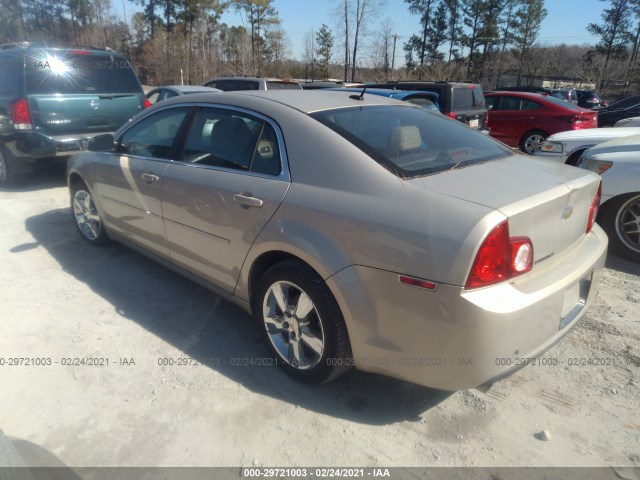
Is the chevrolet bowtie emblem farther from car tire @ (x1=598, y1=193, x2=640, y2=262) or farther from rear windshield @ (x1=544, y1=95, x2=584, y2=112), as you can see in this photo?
rear windshield @ (x1=544, y1=95, x2=584, y2=112)

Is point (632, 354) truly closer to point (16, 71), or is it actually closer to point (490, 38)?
point (16, 71)

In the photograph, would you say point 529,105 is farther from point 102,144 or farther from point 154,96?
point 102,144

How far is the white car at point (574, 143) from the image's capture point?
18.8 ft

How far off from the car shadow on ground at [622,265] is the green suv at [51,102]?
253 inches

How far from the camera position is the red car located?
10962mm

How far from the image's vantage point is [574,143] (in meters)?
5.82

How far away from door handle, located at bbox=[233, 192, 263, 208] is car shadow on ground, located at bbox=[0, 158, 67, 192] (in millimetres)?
5303

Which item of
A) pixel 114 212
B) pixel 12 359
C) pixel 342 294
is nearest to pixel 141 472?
pixel 342 294

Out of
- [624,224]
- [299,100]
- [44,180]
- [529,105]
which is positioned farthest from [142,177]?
[529,105]

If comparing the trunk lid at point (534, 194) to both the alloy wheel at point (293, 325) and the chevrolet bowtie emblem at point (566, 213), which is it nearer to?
the chevrolet bowtie emblem at point (566, 213)

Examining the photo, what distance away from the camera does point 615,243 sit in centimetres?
450

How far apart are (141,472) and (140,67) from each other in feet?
142

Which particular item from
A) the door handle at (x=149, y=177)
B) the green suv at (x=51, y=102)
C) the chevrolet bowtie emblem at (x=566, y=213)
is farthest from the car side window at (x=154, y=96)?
the chevrolet bowtie emblem at (x=566, y=213)

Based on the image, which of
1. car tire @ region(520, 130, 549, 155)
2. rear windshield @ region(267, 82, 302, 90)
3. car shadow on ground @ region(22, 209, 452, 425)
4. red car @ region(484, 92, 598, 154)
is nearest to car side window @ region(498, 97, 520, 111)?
red car @ region(484, 92, 598, 154)
